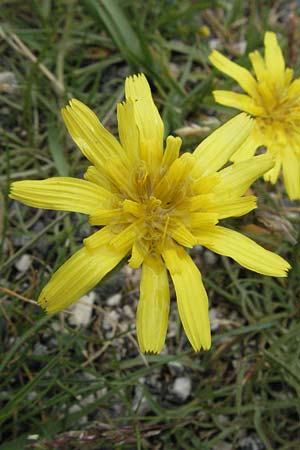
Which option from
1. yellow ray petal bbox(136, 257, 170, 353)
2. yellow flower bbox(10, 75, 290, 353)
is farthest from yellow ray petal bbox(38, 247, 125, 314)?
yellow ray petal bbox(136, 257, 170, 353)

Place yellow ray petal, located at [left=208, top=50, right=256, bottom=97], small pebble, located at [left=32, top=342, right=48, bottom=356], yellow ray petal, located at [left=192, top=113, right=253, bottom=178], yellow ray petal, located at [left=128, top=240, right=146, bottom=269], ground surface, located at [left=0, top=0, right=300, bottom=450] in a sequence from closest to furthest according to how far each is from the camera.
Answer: yellow ray petal, located at [left=128, top=240, right=146, bottom=269] → yellow ray petal, located at [left=192, top=113, right=253, bottom=178] → ground surface, located at [left=0, top=0, right=300, bottom=450] → small pebble, located at [left=32, top=342, right=48, bottom=356] → yellow ray petal, located at [left=208, top=50, right=256, bottom=97]

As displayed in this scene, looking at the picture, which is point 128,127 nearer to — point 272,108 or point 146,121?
point 146,121

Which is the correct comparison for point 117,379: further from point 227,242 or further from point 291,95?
point 291,95

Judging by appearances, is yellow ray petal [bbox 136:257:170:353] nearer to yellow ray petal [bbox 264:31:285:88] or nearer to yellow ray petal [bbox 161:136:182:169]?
yellow ray petal [bbox 161:136:182:169]

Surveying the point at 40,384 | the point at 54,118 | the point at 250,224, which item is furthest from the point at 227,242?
the point at 54,118

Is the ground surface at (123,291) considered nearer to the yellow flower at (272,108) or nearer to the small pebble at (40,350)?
the small pebble at (40,350)

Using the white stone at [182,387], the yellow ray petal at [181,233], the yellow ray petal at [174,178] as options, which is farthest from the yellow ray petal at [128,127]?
the white stone at [182,387]

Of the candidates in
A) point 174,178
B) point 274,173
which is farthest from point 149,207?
point 274,173
